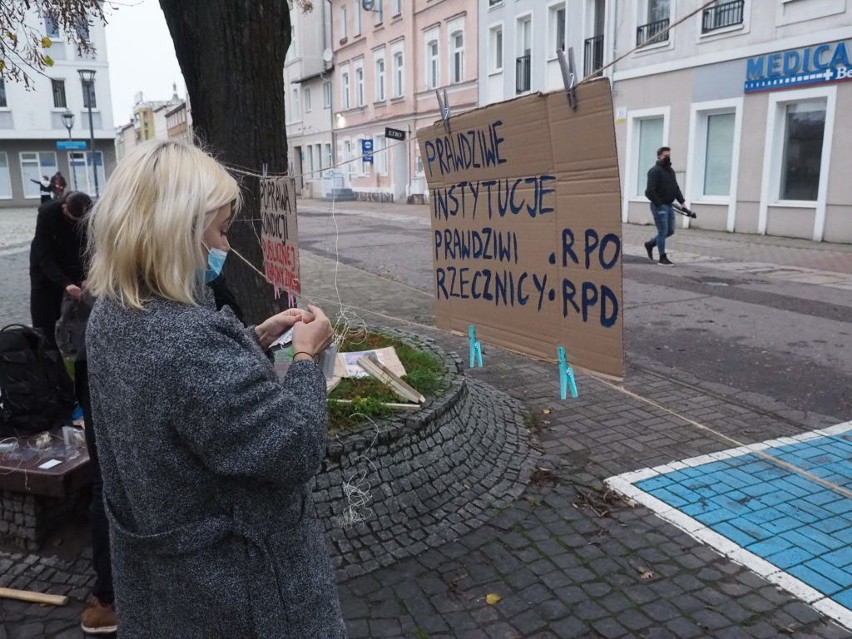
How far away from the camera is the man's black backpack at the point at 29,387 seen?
3854mm

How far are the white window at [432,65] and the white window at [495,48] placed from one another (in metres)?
4.62

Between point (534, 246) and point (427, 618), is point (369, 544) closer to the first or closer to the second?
point (427, 618)

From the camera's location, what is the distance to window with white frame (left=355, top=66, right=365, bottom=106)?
37281 millimetres

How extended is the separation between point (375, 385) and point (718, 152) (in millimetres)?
15458

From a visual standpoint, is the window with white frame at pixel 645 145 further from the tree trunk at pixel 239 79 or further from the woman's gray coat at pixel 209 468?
the woman's gray coat at pixel 209 468

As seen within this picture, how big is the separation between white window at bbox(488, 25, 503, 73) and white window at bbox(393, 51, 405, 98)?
7.79 m

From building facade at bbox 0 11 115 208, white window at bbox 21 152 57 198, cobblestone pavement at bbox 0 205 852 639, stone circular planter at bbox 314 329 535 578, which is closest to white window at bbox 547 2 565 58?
cobblestone pavement at bbox 0 205 852 639

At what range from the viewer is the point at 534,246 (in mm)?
3236

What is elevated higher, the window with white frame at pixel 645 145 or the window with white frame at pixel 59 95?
the window with white frame at pixel 59 95

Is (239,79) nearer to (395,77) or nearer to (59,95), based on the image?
(395,77)

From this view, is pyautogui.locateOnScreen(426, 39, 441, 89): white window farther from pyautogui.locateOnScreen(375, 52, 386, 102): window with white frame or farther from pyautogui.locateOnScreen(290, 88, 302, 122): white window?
pyautogui.locateOnScreen(290, 88, 302, 122): white window

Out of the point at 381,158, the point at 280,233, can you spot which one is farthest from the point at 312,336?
the point at 381,158

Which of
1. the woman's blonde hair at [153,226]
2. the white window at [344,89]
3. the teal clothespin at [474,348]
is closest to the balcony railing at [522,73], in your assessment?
the white window at [344,89]

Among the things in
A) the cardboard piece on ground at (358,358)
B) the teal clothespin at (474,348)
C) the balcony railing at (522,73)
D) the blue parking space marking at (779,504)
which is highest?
the balcony railing at (522,73)
